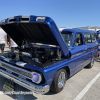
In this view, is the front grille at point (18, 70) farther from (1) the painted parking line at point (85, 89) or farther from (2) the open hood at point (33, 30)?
(1) the painted parking line at point (85, 89)

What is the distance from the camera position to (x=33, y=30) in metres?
3.52

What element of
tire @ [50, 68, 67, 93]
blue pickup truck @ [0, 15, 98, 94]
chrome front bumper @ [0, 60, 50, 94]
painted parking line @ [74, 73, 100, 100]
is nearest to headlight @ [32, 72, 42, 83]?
blue pickup truck @ [0, 15, 98, 94]

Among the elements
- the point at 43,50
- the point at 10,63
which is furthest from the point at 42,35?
the point at 10,63

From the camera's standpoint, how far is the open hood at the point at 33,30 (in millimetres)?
2424

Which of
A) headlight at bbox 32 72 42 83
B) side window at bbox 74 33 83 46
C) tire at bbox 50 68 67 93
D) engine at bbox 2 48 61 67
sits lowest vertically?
tire at bbox 50 68 67 93

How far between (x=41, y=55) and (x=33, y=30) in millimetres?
919

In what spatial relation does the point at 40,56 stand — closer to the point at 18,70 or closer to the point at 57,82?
the point at 18,70

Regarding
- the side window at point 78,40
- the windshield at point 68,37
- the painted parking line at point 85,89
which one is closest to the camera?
the painted parking line at point 85,89

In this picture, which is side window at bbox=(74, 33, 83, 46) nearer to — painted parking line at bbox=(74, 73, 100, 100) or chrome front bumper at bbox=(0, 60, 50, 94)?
painted parking line at bbox=(74, 73, 100, 100)

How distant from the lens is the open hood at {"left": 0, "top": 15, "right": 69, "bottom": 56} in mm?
2424

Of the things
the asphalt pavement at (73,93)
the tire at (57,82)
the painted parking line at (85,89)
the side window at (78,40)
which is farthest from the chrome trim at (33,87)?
the side window at (78,40)

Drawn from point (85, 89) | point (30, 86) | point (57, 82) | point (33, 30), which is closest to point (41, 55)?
point (33, 30)

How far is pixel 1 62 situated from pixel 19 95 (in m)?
1.23

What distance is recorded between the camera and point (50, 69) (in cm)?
260
